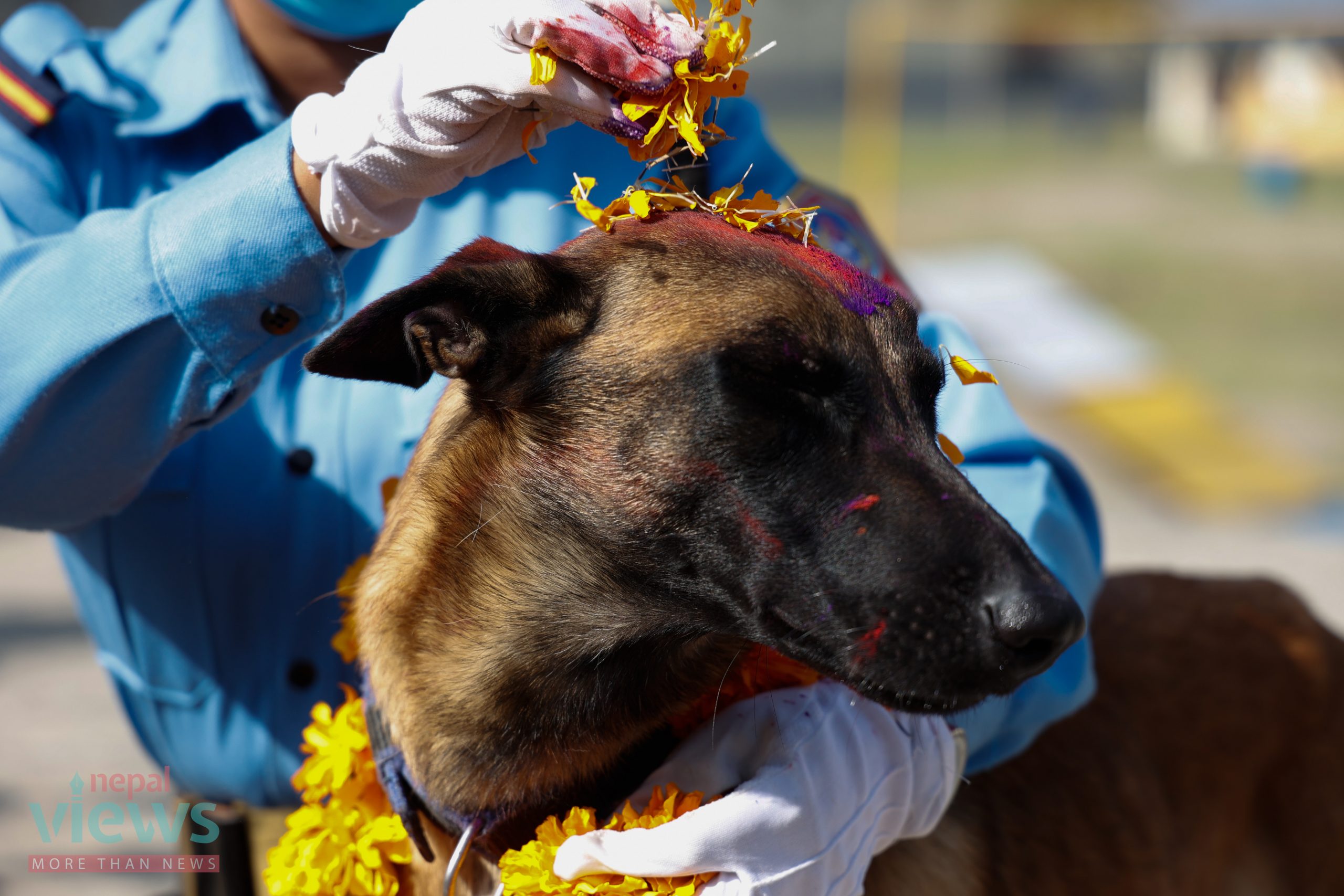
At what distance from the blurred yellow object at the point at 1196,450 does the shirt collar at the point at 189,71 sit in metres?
5.97

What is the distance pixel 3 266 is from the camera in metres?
1.87

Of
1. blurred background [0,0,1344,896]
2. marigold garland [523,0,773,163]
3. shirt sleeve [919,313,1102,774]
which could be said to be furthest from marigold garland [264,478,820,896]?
blurred background [0,0,1344,896]

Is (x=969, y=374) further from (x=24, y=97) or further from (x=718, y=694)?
(x=24, y=97)

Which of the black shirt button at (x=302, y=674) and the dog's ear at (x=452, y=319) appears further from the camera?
the black shirt button at (x=302, y=674)

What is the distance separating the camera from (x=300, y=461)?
2.25 metres

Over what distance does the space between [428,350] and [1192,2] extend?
107 feet

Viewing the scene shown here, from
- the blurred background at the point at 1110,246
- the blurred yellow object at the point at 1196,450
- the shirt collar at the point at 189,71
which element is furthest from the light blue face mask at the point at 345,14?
the blurred yellow object at the point at 1196,450

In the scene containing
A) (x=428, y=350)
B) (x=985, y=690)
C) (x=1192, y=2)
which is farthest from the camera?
(x=1192, y=2)

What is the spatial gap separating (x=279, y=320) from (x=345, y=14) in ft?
2.41

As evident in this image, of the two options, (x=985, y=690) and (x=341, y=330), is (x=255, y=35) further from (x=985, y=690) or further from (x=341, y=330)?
(x=985, y=690)

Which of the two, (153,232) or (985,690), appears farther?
(153,232)

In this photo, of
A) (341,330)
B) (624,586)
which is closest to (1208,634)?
(624,586)

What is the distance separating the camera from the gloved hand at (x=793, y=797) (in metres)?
1.68

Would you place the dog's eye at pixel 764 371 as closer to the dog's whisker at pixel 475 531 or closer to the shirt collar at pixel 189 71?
the dog's whisker at pixel 475 531
